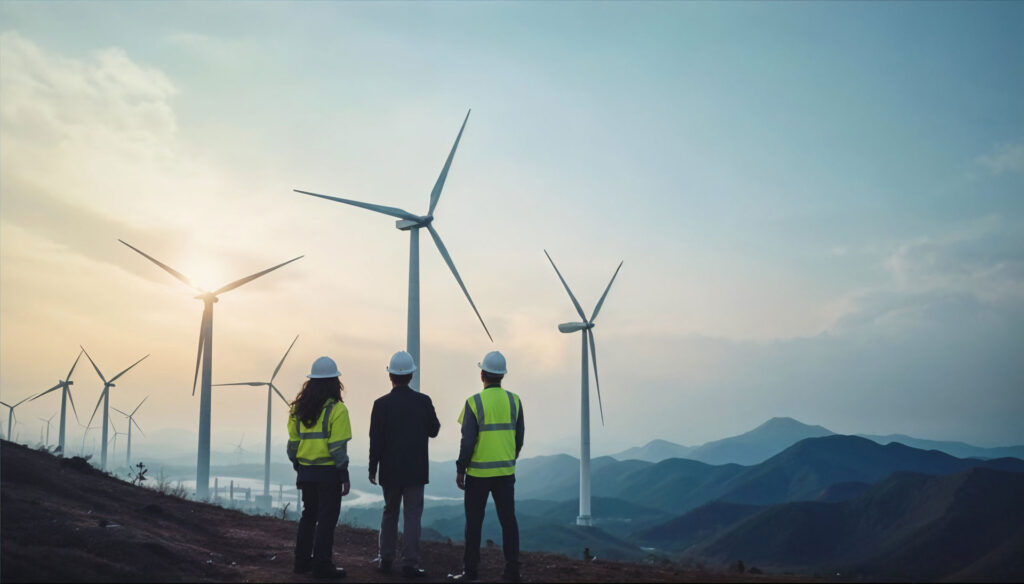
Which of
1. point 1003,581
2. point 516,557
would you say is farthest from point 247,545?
point 1003,581

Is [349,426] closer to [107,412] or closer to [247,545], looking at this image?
[247,545]

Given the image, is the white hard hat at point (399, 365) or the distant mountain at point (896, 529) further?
the distant mountain at point (896, 529)

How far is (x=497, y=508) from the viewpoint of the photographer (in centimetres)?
1114

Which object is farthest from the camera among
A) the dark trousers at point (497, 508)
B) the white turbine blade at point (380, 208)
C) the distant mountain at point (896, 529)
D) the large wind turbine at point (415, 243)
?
the distant mountain at point (896, 529)

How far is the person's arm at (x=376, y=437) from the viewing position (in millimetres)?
11430

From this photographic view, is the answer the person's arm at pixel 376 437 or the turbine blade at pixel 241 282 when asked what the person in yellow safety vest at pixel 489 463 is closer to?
the person's arm at pixel 376 437

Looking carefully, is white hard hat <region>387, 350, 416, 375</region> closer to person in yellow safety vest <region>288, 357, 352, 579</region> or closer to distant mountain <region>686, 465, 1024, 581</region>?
person in yellow safety vest <region>288, 357, 352, 579</region>

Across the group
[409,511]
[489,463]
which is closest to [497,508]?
[489,463]

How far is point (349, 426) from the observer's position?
11.4 m

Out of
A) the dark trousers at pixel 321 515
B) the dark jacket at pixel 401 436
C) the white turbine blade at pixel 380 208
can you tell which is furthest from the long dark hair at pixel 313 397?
the white turbine blade at pixel 380 208

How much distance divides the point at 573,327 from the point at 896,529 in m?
23.8

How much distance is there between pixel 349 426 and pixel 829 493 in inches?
2972

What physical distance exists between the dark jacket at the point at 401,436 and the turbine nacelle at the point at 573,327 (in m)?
38.2

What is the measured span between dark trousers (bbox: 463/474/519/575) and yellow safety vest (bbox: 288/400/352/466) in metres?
2.03
